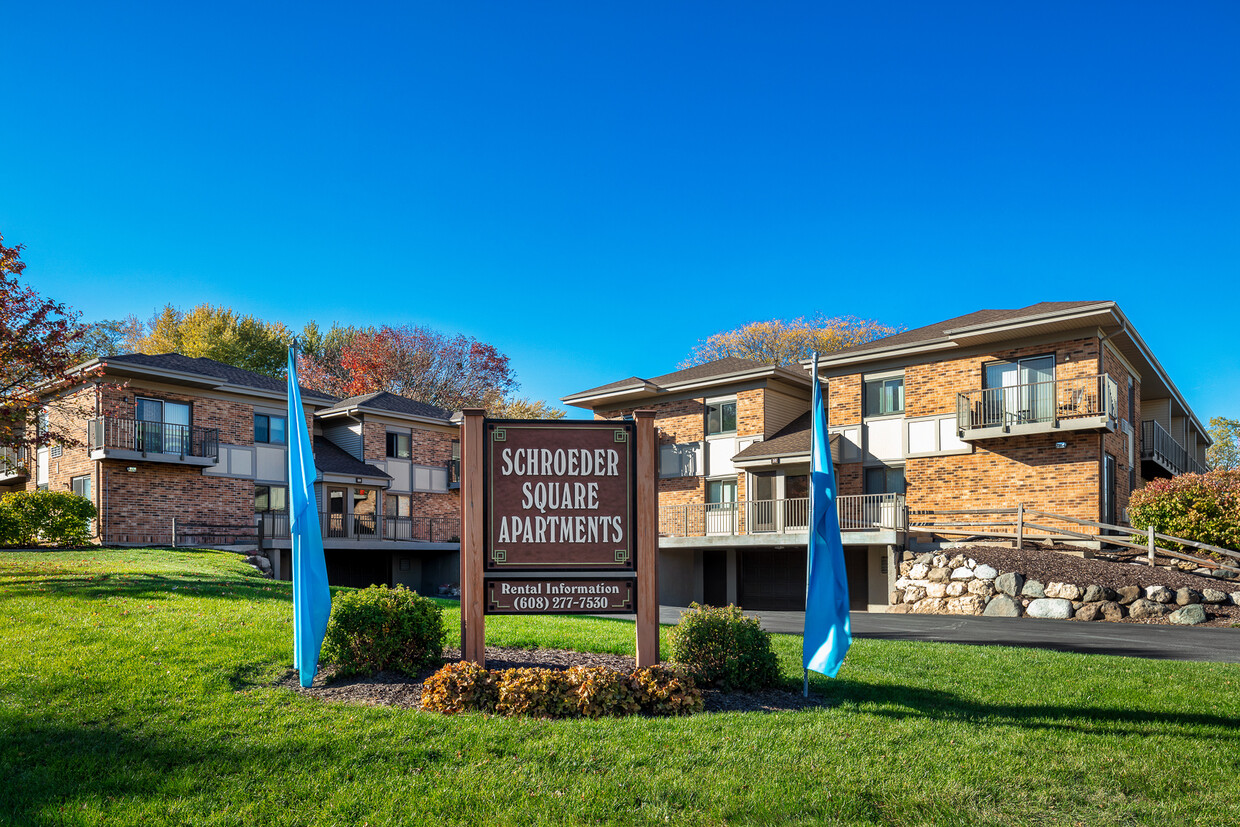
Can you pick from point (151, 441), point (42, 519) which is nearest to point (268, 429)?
point (151, 441)

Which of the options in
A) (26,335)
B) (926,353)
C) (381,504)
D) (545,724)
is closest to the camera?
(545,724)

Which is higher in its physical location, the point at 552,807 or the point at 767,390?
the point at 767,390

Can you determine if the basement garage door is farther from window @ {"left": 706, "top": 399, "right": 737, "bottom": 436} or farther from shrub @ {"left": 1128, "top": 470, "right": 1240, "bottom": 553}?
shrub @ {"left": 1128, "top": 470, "right": 1240, "bottom": 553}

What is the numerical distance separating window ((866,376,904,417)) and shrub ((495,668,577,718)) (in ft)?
69.6

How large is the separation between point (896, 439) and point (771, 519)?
4.51 metres

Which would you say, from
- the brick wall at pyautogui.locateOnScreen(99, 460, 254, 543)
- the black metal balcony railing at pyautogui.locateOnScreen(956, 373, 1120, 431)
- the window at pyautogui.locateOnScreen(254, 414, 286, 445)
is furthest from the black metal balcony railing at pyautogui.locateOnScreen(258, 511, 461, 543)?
the black metal balcony railing at pyautogui.locateOnScreen(956, 373, 1120, 431)

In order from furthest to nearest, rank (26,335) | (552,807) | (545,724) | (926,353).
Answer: (926,353) → (26,335) → (545,724) → (552,807)

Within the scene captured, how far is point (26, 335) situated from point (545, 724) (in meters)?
13.6

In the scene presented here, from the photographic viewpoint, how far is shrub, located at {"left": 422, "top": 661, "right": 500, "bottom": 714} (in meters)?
7.05

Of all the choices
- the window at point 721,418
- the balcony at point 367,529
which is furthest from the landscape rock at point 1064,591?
the balcony at point 367,529

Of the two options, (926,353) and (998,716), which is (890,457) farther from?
(998,716)

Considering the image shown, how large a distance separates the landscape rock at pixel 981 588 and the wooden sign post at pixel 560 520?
45.7 feet

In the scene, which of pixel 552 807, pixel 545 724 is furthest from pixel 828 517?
pixel 552 807

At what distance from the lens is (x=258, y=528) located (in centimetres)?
2986
